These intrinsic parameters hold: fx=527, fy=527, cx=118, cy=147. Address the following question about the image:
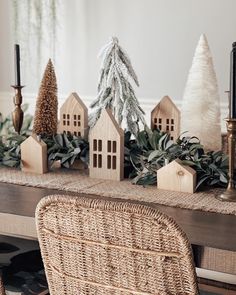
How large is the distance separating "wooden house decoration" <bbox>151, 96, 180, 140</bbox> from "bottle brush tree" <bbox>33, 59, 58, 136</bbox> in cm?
39

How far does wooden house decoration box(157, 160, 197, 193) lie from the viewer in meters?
1.62

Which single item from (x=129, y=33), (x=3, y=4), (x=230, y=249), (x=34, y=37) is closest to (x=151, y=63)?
(x=129, y=33)

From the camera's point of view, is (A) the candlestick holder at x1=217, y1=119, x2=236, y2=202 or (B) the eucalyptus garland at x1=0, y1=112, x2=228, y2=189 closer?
(A) the candlestick holder at x1=217, y1=119, x2=236, y2=202

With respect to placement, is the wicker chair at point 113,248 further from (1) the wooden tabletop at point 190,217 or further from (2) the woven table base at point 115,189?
(2) the woven table base at point 115,189

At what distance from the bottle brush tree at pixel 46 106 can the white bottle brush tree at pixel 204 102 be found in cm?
51

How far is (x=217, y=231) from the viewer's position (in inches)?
50.9

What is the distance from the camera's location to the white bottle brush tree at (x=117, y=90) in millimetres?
2094

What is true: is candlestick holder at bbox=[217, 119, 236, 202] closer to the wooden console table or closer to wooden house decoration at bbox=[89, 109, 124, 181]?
the wooden console table

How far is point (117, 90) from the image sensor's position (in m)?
2.11

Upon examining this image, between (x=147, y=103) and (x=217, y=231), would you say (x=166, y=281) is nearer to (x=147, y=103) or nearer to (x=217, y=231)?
(x=217, y=231)

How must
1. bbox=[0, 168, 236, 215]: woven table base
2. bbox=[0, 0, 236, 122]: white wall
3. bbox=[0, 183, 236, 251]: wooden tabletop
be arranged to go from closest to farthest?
bbox=[0, 183, 236, 251]: wooden tabletop, bbox=[0, 168, 236, 215]: woven table base, bbox=[0, 0, 236, 122]: white wall

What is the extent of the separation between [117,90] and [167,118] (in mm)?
245

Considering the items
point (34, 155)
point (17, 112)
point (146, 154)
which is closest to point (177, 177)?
point (146, 154)

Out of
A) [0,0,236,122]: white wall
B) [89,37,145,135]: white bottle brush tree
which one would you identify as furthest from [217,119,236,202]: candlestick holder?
[0,0,236,122]: white wall
